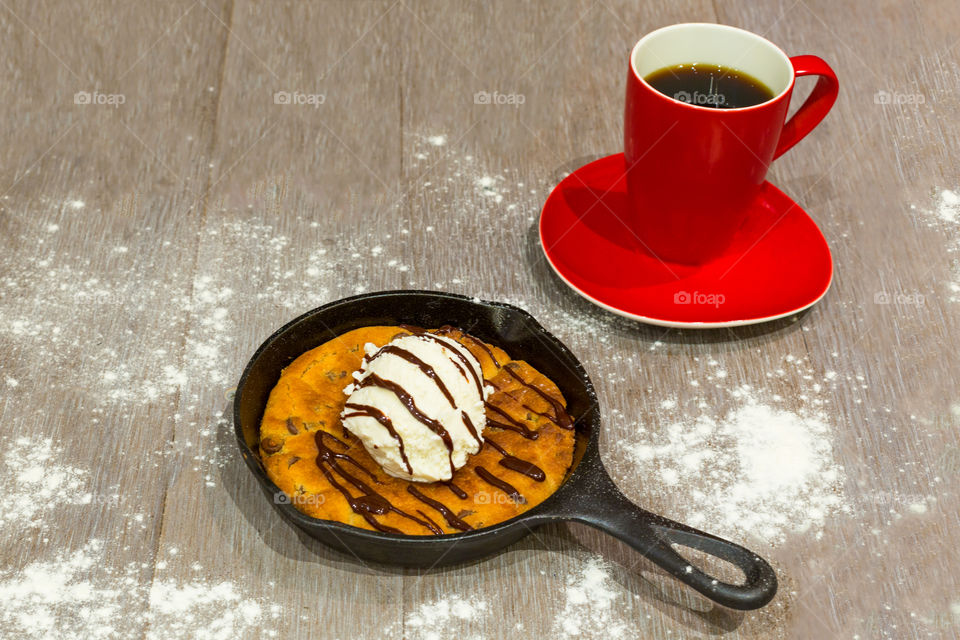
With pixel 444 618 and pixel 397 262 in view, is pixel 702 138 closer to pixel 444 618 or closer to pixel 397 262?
pixel 397 262

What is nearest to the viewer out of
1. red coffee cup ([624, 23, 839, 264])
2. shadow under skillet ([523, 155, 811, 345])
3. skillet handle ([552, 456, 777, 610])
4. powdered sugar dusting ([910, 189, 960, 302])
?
skillet handle ([552, 456, 777, 610])

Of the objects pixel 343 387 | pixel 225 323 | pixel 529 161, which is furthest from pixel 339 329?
pixel 529 161

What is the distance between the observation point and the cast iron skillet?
0.88 metres

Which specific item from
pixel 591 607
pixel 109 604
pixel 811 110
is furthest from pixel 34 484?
pixel 811 110

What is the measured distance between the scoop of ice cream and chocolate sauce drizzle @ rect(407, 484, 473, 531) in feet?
0.04

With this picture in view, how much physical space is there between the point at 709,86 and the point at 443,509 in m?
0.63

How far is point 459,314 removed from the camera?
43.5 inches

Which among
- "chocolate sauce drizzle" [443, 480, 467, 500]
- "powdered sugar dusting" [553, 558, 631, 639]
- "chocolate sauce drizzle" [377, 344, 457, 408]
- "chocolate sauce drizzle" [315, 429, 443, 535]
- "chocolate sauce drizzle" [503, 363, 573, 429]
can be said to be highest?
"chocolate sauce drizzle" [377, 344, 457, 408]

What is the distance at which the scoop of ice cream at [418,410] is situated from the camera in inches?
37.8

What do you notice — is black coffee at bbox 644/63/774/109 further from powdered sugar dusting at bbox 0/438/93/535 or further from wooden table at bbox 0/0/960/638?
powdered sugar dusting at bbox 0/438/93/535

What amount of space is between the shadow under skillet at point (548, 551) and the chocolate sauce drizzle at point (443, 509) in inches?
2.7

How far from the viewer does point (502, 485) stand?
97cm

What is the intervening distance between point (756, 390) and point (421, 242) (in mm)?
489

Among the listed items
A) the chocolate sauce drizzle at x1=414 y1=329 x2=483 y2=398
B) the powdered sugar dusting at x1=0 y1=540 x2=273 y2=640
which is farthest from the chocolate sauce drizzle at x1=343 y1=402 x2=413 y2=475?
the powdered sugar dusting at x1=0 y1=540 x2=273 y2=640
